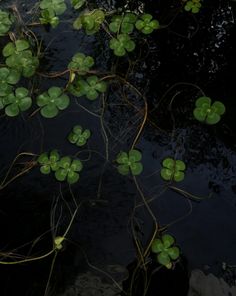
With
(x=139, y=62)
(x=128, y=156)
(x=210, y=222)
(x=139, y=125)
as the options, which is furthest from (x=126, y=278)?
(x=139, y=62)

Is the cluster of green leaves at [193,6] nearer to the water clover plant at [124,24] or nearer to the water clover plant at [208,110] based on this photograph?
the water clover plant at [124,24]

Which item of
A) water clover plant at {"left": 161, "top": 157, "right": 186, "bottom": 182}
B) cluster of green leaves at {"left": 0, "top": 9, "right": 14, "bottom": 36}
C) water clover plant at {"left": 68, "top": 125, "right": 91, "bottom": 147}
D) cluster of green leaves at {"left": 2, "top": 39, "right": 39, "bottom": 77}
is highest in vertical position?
cluster of green leaves at {"left": 0, "top": 9, "right": 14, "bottom": 36}

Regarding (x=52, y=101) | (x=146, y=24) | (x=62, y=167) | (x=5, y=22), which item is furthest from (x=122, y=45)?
(x=62, y=167)

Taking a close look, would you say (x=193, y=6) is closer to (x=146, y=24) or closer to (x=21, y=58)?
(x=146, y=24)

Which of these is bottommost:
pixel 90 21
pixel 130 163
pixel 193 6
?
pixel 130 163

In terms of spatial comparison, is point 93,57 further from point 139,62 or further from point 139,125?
point 139,125

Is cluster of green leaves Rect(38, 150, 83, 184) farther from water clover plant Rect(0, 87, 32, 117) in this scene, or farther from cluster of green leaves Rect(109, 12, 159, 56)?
cluster of green leaves Rect(109, 12, 159, 56)

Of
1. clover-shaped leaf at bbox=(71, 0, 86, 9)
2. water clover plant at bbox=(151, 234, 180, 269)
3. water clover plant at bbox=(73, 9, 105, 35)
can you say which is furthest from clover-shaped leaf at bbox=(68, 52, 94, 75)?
water clover plant at bbox=(151, 234, 180, 269)
